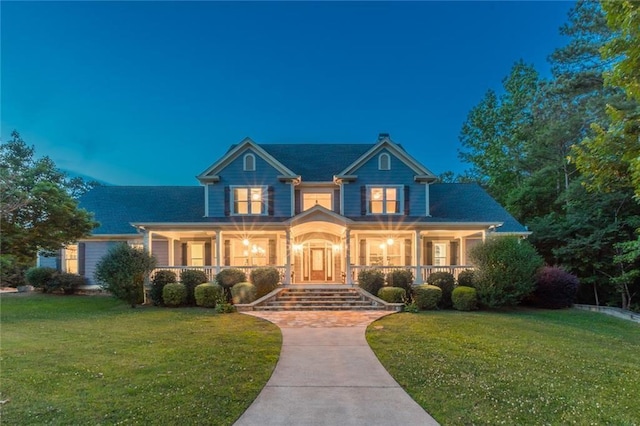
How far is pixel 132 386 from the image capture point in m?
4.83

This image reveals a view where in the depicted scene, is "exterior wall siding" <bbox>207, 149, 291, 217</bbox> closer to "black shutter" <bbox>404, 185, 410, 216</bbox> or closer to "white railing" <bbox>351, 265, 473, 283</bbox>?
"white railing" <bbox>351, 265, 473, 283</bbox>

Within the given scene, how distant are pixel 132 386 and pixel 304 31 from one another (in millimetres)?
34929

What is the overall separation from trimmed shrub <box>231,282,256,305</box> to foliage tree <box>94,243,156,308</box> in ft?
11.5

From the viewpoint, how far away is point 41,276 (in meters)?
16.9

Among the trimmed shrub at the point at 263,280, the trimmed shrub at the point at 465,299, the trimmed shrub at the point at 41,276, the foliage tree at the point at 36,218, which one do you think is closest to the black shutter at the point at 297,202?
the trimmed shrub at the point at 263,280

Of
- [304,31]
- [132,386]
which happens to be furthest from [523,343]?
[304,31]

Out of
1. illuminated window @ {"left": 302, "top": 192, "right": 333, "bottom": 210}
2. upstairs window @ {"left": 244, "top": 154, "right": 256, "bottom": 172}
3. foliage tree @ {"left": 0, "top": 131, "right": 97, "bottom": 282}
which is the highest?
upstairs window @ {"left": 244, "top": 154, "right": 256, "bottom": 172}

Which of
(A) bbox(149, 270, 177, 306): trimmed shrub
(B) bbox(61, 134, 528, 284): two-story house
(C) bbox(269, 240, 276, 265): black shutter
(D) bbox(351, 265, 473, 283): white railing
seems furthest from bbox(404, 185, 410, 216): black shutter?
(A) bbox(149, 270, 177, 306): trimmed shrub

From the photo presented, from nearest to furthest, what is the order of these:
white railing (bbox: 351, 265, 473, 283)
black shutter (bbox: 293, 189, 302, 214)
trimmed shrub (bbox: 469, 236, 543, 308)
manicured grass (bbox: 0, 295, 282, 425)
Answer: manicured grass (bbox: 0, 295, 282, 425)
trimmed shrub (bbox: 469, 236, 543, 308)
white railing (bbox: 351, 265, 473, 283)
black shutter (bbox: 293, 189, 302, 214)

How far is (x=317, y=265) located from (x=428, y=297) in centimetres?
650

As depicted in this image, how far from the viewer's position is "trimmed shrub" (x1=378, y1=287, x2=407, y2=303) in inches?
496

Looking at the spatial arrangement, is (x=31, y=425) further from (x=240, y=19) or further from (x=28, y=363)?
(x=240, y=19)

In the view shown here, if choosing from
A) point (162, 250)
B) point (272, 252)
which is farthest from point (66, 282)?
point (272, 252)

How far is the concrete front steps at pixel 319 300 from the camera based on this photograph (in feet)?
40.3
